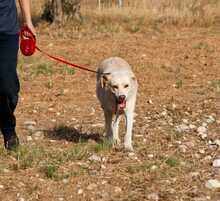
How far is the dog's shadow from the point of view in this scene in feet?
25.8


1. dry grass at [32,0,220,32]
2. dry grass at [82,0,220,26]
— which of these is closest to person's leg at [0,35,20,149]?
dry grass at [32,0,220,32]

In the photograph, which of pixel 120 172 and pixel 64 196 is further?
pixel 120 172

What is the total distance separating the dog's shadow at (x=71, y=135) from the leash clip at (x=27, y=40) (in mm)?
1457

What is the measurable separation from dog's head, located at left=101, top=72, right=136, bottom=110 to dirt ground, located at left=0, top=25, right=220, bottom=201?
0.53 meters

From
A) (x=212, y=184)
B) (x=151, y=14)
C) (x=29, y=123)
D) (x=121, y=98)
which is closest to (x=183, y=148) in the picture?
(x=121, y=98)

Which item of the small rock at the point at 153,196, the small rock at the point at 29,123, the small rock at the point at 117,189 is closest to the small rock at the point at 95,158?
the small rock at the point at 117,189

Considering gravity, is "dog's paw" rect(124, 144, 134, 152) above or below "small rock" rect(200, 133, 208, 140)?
above

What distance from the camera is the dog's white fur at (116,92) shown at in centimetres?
710

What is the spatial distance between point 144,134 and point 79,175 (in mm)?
1998

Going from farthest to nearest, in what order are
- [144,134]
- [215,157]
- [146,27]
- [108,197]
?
[146,27] < [144,134] < [215,157] < [108,197]

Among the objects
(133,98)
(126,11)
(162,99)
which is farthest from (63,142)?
(126,11)

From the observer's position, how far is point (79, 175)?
6168mm

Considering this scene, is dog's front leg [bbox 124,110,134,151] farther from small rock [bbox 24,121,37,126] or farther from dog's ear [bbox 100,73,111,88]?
small rock [bbox 24,121,37,126]

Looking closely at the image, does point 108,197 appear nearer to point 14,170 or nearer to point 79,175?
point 79,175
